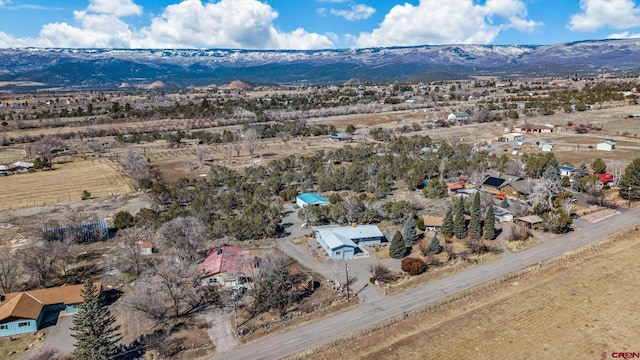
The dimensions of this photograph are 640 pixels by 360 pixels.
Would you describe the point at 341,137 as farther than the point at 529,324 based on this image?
Yes

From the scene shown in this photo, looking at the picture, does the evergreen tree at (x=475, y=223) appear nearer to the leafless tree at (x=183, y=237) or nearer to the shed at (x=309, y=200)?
the shed at (x=309, y=200)

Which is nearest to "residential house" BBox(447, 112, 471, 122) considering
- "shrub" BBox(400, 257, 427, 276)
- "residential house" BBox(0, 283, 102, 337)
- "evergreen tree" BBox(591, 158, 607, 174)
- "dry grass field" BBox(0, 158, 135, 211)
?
"evergreen tree" BBox(591, 158, 607, 174)

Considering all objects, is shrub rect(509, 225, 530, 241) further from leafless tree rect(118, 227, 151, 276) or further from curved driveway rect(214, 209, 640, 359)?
leafless tree rect(118, 227, 151, 276)

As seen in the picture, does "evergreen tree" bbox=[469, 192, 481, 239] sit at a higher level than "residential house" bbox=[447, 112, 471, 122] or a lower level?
lower

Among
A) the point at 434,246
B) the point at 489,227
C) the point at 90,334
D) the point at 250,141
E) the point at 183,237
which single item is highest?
the point at 250,141

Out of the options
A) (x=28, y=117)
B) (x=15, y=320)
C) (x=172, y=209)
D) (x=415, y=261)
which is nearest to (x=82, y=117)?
(x=28, y=117)

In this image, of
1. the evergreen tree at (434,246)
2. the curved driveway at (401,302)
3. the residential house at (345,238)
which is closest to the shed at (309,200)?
the residential house at (345,238)

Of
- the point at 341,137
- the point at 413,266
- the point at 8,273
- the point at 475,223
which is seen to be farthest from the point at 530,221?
the point at 341,137

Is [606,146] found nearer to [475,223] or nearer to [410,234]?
[475,223]
